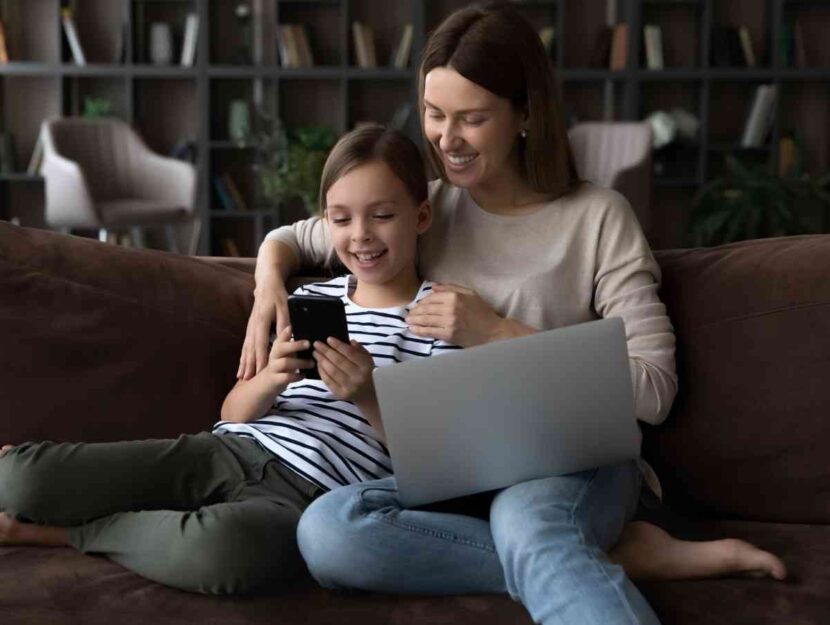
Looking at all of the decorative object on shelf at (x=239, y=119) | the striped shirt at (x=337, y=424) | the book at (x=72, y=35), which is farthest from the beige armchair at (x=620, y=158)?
the striped shirt at (x=337, y=424)

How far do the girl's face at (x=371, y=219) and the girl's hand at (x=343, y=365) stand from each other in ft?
0.71

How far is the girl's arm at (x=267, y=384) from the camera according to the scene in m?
1.58

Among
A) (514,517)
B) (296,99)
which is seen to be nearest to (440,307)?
(514,517)

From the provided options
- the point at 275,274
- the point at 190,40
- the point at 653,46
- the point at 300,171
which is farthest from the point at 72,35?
the point at 275,274

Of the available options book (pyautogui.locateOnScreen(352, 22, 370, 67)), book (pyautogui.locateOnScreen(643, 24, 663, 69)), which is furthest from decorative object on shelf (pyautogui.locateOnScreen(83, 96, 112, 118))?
book (pyautogui.locateOnScreen(643, 24, 663, 69))

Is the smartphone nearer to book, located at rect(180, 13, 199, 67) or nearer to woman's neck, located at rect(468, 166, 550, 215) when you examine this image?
woman's neck, located at rect(468, 166, 550, 215)

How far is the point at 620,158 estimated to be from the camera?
5.68m

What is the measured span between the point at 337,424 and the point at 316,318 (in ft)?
0.72

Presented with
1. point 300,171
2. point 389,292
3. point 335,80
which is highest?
point 335,80

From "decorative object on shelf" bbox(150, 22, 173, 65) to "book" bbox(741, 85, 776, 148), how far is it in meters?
3.26

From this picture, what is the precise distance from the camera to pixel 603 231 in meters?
1.77

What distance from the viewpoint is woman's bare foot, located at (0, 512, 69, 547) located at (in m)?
1.53

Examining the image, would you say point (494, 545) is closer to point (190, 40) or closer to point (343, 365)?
point (343, 365)

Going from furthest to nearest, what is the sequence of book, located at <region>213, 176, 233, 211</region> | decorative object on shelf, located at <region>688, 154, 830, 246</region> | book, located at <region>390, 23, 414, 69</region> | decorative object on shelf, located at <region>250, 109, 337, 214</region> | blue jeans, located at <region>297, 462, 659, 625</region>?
book, located at <region>213, 176, 233, 211</region>
book, located at <region>390, 23, 414, 69</region>
decorative object on shelf, located at <region>688, 154, 830, 246</region>
decorative object on shelf, located at <region>250, 109, 337, 214</region>
blue jeans, located at <region>297, 462, 659, 625</region>
